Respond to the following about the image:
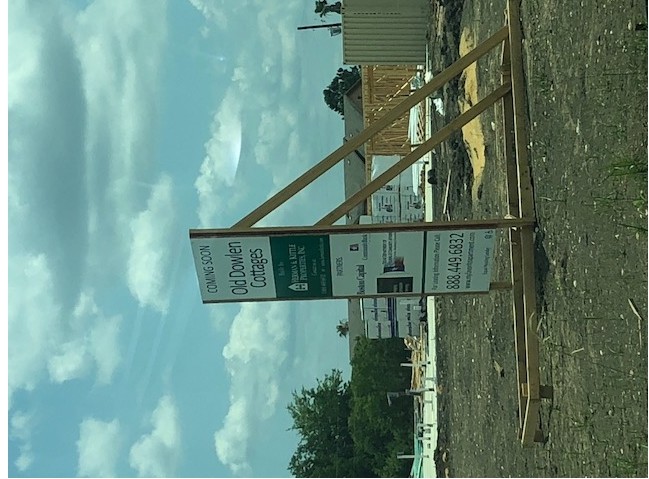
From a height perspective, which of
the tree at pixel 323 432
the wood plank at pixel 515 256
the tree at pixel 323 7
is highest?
the tree at pixel 323 7

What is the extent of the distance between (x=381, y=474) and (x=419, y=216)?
948 inches

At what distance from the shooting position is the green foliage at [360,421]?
1822 inches

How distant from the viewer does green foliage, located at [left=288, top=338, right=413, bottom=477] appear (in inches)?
1822

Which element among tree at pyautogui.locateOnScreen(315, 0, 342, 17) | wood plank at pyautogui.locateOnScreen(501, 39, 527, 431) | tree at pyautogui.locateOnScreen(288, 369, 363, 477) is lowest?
tree at pyautogui.locateOnScreen(288, 369, 363, 477)

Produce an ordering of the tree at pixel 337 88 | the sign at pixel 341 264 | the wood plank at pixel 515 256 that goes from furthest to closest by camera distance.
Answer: the tree at pixel 337 88
the wood plank at pixel 515 256
the sign at pixel 341 264

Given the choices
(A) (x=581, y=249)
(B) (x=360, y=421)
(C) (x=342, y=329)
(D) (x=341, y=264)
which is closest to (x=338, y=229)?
(D) (x=341, y=264)

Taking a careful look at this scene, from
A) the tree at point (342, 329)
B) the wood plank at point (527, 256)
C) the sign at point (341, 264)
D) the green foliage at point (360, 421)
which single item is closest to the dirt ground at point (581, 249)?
the wood plank at point (527, 256)

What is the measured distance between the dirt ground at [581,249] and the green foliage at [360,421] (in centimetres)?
3475

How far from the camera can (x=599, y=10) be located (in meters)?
7.10

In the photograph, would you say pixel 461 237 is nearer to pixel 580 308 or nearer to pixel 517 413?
pixel 580 308

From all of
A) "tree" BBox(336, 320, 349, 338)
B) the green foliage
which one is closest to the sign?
the green foliage

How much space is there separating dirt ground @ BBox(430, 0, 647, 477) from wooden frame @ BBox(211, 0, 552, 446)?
22cm

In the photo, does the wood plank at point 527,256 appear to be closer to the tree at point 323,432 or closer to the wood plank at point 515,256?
the wood plank at point 515,256

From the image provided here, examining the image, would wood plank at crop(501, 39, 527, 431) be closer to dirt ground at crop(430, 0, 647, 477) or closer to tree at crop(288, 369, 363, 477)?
dirt ground at crop(430, 0, 647, 477)
